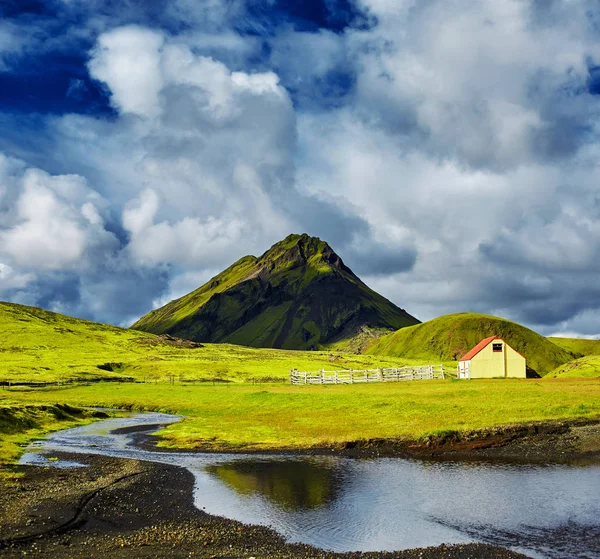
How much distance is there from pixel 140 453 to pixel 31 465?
29.7 ft

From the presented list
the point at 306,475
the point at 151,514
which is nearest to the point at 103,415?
the point at 306,475

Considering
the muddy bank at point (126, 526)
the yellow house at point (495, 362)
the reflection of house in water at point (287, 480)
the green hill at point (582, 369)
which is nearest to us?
the muddy bank at point (126, 526)

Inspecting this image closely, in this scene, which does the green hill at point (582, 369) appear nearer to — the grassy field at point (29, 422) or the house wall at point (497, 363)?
the house wall at point (497, 363)

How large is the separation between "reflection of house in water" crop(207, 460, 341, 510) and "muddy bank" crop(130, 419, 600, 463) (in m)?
4.87

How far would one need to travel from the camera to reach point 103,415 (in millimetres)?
76188

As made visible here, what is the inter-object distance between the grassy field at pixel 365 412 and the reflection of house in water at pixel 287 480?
734 cm

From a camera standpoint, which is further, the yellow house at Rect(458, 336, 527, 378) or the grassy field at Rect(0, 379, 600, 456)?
the yellow house at Rect(458, 336, 527, 378)

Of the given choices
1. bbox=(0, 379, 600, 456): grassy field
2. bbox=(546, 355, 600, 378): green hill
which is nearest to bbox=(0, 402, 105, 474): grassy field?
bbox=(0, 379, 600, 456): grassy field

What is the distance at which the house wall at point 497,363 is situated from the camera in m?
109

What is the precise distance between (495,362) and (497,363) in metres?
0.42

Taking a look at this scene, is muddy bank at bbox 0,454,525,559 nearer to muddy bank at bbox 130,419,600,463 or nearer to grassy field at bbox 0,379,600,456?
muddy bank at bbox 130,419,600,463

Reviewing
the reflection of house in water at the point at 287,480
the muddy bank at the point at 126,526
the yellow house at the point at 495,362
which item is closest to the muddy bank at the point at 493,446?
the reflection of house in water at the point at 287,480

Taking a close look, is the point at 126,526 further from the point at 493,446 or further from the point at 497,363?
the point at 497,363

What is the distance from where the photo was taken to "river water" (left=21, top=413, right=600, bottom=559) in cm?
2297
